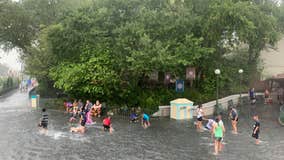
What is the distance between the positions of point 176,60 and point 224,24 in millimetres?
5802

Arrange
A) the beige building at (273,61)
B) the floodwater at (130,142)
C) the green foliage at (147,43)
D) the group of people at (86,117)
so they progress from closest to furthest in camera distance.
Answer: the floodwater at (130,142), the group of people at (86,117), the green foliage at (147,43), the beige building at (273,61)

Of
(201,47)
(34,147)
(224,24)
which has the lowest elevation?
(34,147)

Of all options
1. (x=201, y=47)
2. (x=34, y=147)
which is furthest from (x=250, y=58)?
(x=34, y=147)

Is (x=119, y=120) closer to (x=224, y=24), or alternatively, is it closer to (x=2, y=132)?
(x=2, y=132)

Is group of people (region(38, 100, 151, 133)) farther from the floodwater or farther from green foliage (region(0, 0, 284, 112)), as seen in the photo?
green foliage (region(0, 0, 284, 112))

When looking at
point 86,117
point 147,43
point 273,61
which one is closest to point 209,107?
point 147,43

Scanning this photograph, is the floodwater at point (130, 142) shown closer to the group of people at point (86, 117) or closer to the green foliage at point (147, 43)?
the group of people at point (86, 117)

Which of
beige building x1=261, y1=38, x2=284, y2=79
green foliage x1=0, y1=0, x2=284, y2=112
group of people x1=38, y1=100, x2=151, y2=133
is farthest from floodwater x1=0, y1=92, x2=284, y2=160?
beige building x1=261, y1=38, x2=284, y2=79

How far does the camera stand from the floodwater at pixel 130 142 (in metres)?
16.7

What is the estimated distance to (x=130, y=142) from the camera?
64.3 ft

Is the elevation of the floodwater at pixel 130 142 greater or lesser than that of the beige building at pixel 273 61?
lesser

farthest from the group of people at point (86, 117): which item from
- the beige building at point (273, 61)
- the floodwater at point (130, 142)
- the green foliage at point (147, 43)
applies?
the beige building at point (273, 61)

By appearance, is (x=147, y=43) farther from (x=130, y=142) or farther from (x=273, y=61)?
(x=273, y=61)

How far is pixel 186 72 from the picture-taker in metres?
33.2
